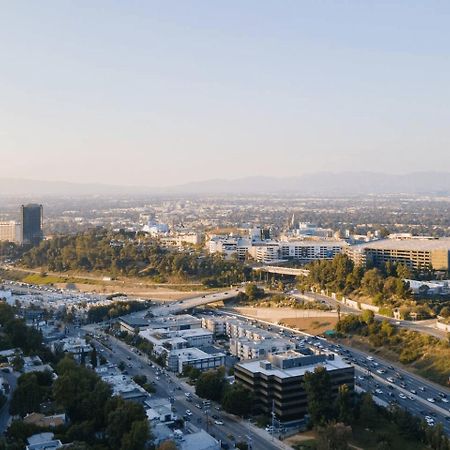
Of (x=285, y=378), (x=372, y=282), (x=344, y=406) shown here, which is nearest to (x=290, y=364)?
(x=285, y=378)

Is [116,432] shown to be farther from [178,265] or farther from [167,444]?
[178,265]

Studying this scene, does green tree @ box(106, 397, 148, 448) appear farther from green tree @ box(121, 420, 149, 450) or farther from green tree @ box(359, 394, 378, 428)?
green tree @ box(359, 394, 378, 428)

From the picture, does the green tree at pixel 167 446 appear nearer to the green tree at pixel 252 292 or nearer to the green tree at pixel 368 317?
the green tree at pixel 368 317

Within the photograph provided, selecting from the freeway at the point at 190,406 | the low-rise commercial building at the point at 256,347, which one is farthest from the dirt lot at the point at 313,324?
the freeway at the point at 190,406

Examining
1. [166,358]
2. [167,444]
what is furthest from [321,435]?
[166,358]

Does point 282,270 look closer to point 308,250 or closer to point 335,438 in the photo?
point 308,250

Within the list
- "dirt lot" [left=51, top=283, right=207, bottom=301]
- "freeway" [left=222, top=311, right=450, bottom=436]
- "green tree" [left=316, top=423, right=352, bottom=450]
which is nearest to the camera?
"green tree" [left=316, top=423, right=352, bottom=450]

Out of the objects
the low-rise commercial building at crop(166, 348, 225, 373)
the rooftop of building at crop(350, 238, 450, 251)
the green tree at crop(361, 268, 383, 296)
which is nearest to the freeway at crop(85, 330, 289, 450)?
the low-rise commercial building at crop(166, 348, 225, 373)
